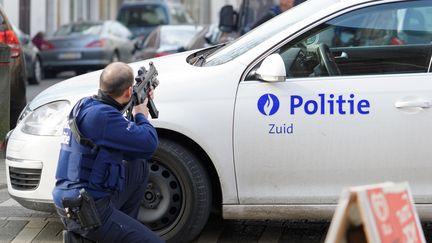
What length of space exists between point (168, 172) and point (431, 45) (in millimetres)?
1788

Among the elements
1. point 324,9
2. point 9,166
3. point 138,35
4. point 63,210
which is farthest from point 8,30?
point 138,35

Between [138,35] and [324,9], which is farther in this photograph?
[138,35]

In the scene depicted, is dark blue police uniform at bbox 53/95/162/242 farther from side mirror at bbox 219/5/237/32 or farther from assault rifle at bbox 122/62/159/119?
side mirror at bbox 219/5/237/32

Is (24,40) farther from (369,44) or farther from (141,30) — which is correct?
(369,44)

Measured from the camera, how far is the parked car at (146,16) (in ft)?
95.3

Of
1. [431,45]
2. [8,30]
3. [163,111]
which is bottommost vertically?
[8,30]

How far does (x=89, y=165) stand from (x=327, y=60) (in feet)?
6.27

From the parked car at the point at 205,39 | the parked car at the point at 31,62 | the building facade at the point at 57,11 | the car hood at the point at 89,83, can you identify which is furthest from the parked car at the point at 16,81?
the building facade at the point at 57,11

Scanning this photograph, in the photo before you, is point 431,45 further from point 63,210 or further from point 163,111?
point 63,210

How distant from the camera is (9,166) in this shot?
600cm

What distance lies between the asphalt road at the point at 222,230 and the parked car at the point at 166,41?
919cm

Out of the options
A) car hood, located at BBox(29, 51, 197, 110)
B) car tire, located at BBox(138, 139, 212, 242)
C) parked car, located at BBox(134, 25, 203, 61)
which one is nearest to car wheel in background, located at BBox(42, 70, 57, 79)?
parked car, located at BBox(134, 25, 203, 61)

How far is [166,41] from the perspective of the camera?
55.7ft

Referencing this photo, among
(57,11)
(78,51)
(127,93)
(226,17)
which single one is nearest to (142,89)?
(127,93)
